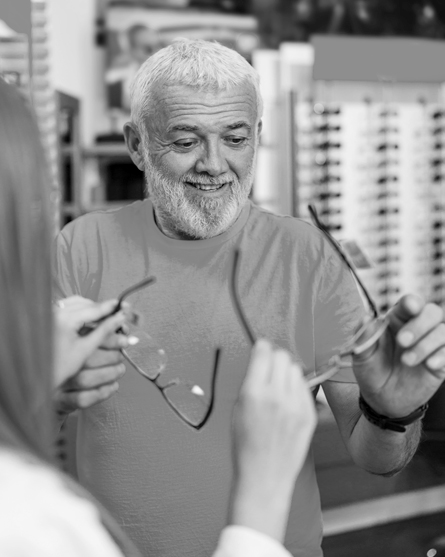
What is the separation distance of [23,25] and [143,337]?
134 cm

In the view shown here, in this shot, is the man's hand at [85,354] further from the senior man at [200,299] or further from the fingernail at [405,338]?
the fingernail at [405,338]

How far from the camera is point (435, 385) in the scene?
3.74ft

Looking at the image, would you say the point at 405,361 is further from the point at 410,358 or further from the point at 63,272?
the point at 63,272

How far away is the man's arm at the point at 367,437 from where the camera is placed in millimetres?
1272

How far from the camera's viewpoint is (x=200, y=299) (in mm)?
1398

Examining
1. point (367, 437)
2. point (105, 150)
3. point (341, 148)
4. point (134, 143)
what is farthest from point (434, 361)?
point (105, 150)

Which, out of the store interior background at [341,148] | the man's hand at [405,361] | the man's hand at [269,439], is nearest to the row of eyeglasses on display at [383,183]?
the store interior background at [341,148]

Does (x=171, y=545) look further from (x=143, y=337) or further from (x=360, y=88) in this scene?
(x=360, y=88)

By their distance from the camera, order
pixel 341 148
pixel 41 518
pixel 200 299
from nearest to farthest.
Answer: pixel 41 518 < pixel 200 299 < pixel 341 148

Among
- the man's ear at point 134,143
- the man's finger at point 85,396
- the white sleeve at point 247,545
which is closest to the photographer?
the white sleeve at point 247,545

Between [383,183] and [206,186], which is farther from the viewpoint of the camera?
[383,183]

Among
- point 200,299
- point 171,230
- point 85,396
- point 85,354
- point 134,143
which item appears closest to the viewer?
point 85,354

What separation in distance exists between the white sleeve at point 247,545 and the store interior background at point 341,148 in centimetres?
235

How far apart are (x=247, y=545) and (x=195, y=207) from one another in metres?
0.86
